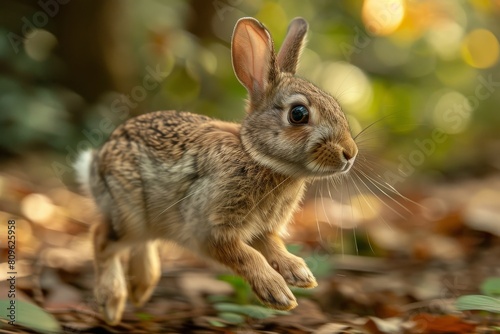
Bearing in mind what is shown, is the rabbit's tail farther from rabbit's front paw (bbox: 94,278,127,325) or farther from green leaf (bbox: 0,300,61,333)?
green leaf (bbox: 0,300,61,333)

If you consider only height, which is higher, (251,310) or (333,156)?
(333,156)

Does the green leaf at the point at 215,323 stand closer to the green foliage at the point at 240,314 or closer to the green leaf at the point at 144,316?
the green foliage at the point at 240,314

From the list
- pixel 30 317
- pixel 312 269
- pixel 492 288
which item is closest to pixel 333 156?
pixel 312 269

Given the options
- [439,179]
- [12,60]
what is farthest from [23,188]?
[439,179]

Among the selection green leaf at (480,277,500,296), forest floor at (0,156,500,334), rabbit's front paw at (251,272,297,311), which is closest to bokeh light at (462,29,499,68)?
forest floor at (0,156,500,334)

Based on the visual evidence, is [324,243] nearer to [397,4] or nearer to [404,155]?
[397,4]

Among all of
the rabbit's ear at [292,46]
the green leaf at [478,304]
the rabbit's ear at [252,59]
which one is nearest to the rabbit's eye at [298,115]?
the rabbit's ear at [252,59]

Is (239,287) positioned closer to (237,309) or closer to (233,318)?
(237,309)
